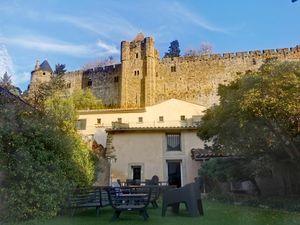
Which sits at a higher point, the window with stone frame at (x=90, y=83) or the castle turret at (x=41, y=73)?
the castle turret at (x=41, y=73)

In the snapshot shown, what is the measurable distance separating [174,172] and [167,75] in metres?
29.7

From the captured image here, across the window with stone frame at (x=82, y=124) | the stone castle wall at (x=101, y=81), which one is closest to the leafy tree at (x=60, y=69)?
the stone castle wall at (x=101, y=81)

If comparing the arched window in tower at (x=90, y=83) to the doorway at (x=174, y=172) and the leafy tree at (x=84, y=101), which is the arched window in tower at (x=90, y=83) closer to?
the leafy tree at (x=84, y=101)

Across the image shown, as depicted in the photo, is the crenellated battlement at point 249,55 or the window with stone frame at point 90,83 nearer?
the crenellated battlement at point 249,55

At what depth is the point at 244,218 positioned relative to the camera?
8156 mm

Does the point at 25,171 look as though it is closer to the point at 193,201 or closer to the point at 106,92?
the point at 193,201

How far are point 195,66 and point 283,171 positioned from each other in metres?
37.0

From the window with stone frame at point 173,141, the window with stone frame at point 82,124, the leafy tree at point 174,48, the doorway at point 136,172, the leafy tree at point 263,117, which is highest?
the leafy tree at point 174,48

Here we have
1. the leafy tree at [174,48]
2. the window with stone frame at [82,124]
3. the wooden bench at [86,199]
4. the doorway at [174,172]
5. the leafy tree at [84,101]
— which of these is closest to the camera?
the wooden bench at [86,199]

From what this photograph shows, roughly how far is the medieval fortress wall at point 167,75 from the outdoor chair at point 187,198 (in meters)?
39.4

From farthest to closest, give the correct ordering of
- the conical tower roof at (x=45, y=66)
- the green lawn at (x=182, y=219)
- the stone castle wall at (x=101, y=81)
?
the conical tower roof at (x=45, y=66)
the stone castle wall at (x=101, y=81)
the green lawn at (x=182, y=219)

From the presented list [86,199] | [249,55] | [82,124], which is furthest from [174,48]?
[86,199]

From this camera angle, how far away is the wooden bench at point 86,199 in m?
8.48

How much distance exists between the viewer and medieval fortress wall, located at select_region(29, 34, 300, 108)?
160 feet
